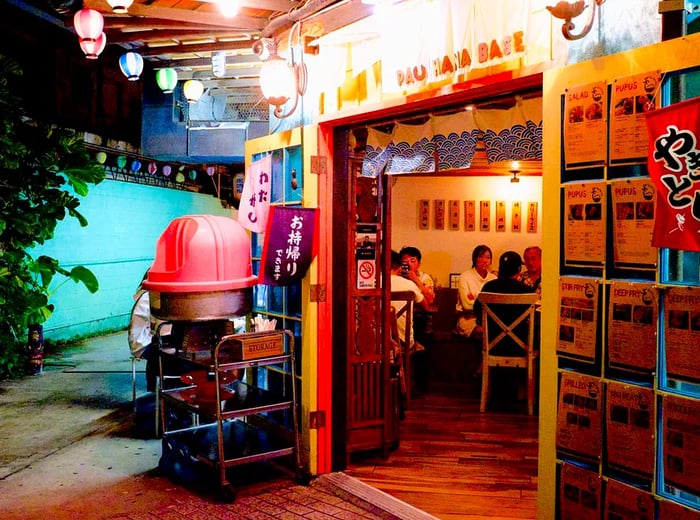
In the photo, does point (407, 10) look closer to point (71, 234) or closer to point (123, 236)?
point (71, 234)

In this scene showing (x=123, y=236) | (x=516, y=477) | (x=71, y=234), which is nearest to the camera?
(x=516, y=477)

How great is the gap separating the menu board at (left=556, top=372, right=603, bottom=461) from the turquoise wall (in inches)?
432

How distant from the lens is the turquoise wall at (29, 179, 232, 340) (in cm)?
1317

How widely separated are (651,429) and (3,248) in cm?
945

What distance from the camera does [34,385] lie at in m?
9.68

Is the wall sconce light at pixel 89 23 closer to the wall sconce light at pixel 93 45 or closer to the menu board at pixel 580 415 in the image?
the wall sconce light at pixel 93 45

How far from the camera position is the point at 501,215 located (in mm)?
11508

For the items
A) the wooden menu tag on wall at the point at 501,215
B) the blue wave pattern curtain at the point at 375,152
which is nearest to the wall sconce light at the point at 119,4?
the blue wave pattern curtain at the point at 375,152

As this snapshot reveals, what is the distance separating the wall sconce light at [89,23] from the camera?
25.6 feet

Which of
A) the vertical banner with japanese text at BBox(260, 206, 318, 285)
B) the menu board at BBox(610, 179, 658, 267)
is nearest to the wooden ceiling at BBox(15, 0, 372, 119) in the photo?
the vertical banner with japanese text at BBox(260, 206, 318, 285)

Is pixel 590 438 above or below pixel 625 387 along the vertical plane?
below

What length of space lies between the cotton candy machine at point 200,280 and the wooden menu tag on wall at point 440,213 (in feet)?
20.5

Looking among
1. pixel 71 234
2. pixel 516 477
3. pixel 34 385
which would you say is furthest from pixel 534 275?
pixel 71 234

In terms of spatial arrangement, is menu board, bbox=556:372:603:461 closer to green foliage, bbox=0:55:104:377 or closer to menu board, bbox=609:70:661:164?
menu board, bbox=609:70:661:164
